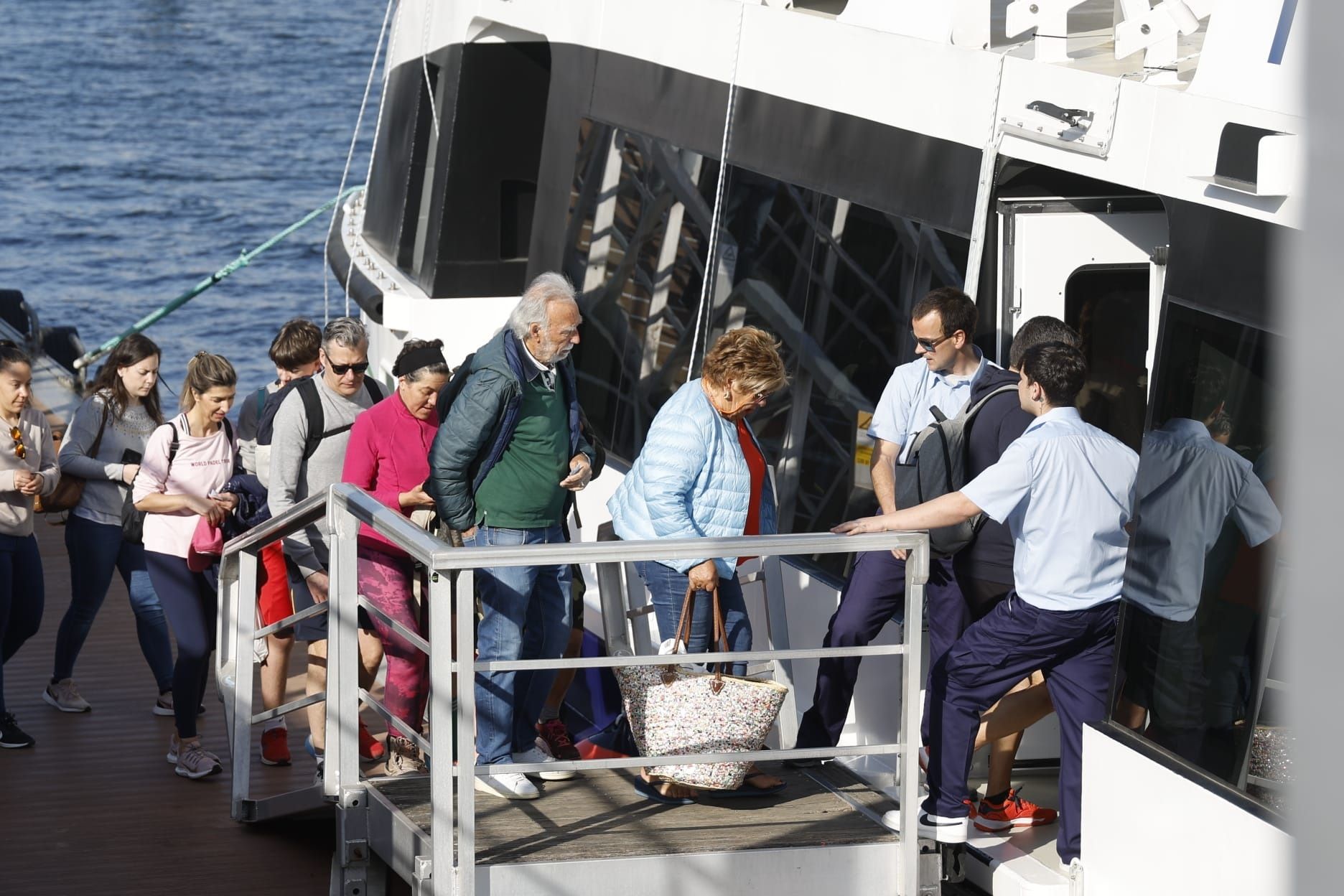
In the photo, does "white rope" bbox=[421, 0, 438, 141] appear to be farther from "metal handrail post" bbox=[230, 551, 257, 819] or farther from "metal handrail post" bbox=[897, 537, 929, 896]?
"metal handrail post" bbox=[897, 537, 929, 896]

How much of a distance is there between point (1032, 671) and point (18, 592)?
3688 mm

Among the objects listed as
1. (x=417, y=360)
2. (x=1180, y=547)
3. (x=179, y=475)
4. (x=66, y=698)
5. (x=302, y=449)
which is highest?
(x=417, y=360)

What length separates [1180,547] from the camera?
3.79 meters

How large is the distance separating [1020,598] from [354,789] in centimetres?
180

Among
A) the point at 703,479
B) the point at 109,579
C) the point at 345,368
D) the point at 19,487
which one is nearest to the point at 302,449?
the point at 345,368

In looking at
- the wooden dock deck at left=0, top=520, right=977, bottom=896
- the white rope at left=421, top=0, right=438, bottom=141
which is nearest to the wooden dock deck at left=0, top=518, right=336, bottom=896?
the wooden dock deck at left=0, top=520, right=977, bottom=896

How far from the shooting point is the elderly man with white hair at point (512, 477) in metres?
4.39

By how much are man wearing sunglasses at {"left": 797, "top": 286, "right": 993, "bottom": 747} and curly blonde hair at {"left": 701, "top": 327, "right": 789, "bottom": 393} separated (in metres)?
0.47

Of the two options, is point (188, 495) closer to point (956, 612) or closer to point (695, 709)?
point (695, 709)

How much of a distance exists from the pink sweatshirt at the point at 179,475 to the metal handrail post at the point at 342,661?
3.98 ft

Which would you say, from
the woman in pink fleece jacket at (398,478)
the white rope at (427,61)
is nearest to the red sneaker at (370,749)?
the woman in pink fleece jacket at (398,478)

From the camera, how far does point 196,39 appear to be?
51969mm

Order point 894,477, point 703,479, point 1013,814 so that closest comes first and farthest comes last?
point 703,479, point 1013,814, point 894,477

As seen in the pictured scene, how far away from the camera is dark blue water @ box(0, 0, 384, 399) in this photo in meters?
29.2
